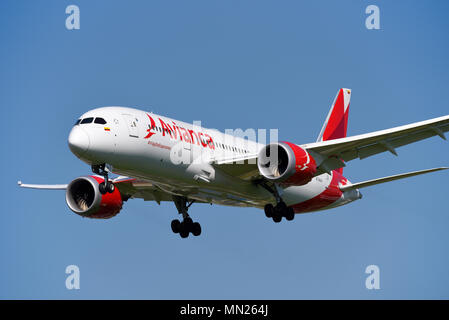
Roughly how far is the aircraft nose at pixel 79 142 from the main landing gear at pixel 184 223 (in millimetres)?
9288

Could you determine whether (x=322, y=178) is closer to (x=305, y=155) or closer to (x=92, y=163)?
(x=305, y=155)

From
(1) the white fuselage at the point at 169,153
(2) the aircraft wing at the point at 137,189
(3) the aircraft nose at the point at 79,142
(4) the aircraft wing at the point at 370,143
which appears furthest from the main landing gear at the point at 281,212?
(3) the aircraft nose at the point at 79,142

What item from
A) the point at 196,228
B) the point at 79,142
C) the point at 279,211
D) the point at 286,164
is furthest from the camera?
the point at 196,228

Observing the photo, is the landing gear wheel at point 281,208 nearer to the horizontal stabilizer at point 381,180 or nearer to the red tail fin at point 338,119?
the horizontal stabilizer at point 381,180

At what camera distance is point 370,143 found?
112 feet

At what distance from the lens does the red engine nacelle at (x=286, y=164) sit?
32.9 m

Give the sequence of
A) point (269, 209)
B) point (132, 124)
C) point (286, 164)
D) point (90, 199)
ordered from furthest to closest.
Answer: point (90, 199), point (269, 209), point (286, 164), point (132, 124)

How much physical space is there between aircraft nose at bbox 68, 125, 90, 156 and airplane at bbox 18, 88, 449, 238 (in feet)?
0.13

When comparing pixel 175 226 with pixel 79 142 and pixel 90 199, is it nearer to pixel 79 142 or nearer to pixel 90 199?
pixel 90 199

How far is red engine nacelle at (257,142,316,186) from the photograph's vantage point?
3294 centimetres

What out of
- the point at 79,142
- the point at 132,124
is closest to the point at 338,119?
the point at 132,124

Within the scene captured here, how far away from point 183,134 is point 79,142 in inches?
208

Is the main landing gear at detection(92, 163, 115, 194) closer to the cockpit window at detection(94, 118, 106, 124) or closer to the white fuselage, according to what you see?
the white fuselage

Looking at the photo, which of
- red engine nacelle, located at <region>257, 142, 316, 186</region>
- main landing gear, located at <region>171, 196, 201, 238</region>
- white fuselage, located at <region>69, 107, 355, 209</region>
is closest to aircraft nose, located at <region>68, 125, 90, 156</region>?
white fuselage, located at <region>69, 107, 355, 209</region>
